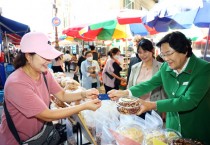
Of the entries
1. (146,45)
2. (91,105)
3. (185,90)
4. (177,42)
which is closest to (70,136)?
(91,105)

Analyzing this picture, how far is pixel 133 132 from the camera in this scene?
1.81 meters

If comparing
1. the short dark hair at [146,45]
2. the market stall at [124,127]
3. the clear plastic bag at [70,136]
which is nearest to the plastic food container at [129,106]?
the market stall at [124,127]

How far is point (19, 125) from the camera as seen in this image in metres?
1.78

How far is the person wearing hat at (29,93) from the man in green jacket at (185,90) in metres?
0.72

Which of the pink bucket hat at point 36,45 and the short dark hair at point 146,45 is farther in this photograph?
the short dark hair at point 146,45

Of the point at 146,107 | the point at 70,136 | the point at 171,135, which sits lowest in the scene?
the point at 70,136

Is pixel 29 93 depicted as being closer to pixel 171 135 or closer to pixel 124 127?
pixel 124 127

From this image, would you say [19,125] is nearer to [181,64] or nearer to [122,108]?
[122,108]

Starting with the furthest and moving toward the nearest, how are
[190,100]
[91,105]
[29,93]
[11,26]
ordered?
[11,26] → [91,105] → [190,100] → [29,93]

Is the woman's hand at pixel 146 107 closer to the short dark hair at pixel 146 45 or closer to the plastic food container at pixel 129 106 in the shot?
the plastic food container at pixel 129 106

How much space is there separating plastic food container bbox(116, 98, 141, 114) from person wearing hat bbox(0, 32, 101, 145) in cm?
23

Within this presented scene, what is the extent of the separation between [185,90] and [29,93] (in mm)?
1356

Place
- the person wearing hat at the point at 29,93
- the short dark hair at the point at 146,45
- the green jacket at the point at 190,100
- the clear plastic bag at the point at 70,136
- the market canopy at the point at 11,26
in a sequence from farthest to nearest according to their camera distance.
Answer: the market canopy at the point at 11,26 < the short dark hair at the point at 146,45 < the clear plastic bag at the point at 70,136 < the green jacket at the point at 190,100 < the person wearing hat at the point at 29,93

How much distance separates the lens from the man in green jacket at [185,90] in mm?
1804
